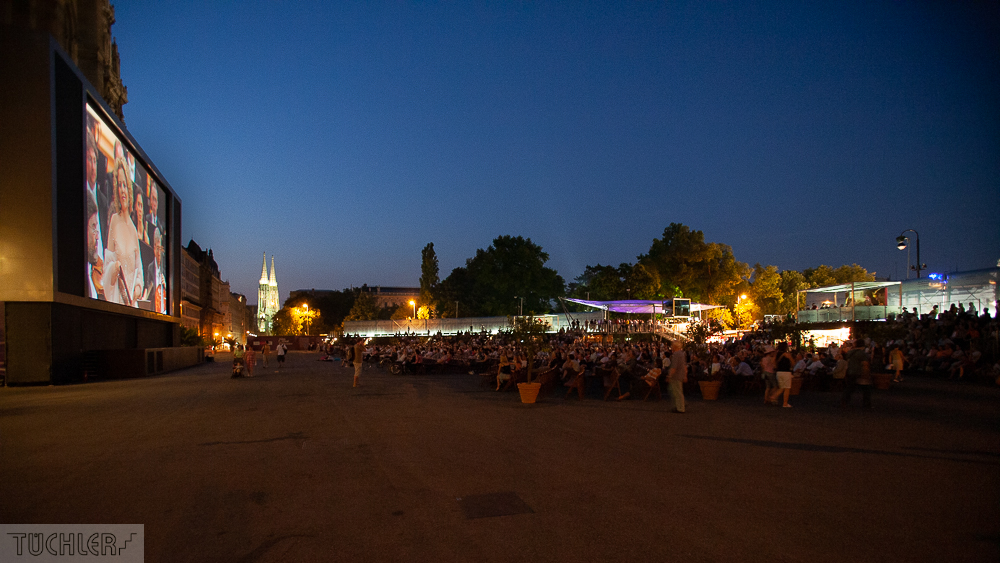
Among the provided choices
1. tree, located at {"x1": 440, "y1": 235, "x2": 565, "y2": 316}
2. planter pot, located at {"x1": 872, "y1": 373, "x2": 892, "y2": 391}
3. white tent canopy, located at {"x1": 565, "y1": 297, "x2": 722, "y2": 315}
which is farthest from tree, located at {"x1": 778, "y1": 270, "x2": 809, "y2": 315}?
planter pot, located at {"x1": 872, "y1": 373, "x2": 892, "y2": 391}

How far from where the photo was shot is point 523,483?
5934 mm

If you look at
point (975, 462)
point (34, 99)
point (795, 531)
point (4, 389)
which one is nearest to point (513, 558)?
point (795, 531)

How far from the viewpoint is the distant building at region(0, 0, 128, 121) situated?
105 ft

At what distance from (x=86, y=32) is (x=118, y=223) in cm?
2686

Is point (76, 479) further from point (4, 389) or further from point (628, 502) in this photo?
point (4, 389)

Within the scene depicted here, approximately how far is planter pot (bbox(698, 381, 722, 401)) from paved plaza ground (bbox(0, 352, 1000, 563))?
2.26 m

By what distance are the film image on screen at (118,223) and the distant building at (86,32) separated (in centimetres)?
1045

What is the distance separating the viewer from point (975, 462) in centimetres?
679

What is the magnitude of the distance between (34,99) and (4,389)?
9114 millimetres

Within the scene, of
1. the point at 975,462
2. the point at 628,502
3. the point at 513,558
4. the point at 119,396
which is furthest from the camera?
the point at 119,396

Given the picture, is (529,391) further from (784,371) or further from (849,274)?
(849,274)

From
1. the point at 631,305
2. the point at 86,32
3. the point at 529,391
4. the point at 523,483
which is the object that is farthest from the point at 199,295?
the point at 523,483

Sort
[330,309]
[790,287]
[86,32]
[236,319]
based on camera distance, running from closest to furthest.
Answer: [86,32] → [790,287] → [330,309] → [236,319]

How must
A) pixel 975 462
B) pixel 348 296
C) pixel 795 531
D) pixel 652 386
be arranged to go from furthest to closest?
pixel 348 296 → pixel 652 386 → pixel 975 462 → pixel 795 531
